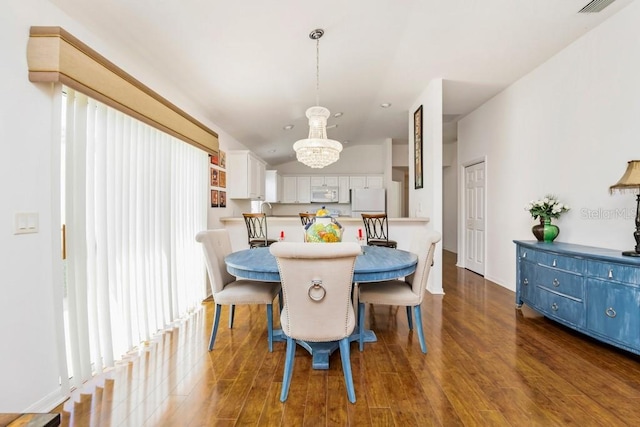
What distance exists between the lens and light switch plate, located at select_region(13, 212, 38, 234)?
1442 mm

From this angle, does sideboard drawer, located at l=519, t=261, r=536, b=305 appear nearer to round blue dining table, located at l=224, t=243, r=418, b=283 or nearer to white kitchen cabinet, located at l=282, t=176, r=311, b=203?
round blue dining table, located at l=224, t=243, r=418, b=283

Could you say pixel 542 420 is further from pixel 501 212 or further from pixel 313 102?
pixel 313 102

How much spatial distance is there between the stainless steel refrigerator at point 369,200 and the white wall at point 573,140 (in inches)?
Result: 100

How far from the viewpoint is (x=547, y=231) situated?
10.00 ft

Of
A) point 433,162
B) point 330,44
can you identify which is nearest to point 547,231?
point 433,162

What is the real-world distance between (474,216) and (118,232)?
5.08 meters

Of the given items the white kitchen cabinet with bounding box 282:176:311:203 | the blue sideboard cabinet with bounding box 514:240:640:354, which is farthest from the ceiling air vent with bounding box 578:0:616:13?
the white kitchen cabinet with bounding box 282:176:311:203

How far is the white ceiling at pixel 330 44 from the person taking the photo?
2098 mm

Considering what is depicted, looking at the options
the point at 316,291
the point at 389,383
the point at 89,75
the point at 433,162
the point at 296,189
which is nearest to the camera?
the point at 316,291

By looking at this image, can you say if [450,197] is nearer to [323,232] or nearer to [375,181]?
[375,181]

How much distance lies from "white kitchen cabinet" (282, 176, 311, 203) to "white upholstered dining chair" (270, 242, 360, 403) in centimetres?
576

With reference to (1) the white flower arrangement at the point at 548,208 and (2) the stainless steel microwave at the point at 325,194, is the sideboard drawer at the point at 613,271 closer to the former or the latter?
(1) the white flower arrangement at the point at 548,208

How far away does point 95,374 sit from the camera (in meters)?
1.91

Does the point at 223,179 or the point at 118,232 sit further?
the point at 223,179
